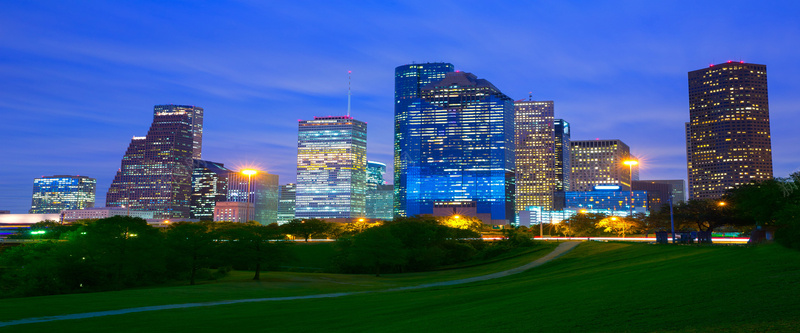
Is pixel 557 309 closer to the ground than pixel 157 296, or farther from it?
farther from it

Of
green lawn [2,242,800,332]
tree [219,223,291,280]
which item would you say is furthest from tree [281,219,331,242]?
green lawn [2,242,800,332]

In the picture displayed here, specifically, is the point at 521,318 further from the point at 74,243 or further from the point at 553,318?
the point at 74,243

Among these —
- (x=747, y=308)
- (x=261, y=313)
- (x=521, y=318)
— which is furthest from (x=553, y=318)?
(x=261, y=313)

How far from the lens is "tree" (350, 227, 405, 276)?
77.7m

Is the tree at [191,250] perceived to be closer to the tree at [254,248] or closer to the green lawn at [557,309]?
the tree at [254,248]

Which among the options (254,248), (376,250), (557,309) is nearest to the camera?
(557,309)

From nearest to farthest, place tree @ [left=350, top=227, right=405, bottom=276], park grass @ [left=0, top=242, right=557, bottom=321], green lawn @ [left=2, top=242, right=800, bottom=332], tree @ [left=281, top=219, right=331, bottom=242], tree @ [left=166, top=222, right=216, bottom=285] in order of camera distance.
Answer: green lawn @ [left=2, top=242, right=800, bottom=332]
park grass @ [left=0, top=242, right=557, bottom=321]
tree @ [left=166, top=222, right=216, bottom=285]
tree @ [left=350, top=227, right=405, bottom=276]
tree @ [left=281, top=219, right=331, bottom=242]

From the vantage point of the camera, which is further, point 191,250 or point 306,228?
point 306,228

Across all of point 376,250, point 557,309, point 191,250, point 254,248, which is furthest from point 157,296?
point 376,250

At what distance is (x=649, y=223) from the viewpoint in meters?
109

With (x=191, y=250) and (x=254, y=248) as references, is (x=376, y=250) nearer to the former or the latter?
(x=254, y=248)

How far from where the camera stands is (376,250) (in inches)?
3046

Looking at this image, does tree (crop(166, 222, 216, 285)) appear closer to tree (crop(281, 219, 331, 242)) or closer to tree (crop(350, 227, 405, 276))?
tree (crop(350, 227, 405, 276))

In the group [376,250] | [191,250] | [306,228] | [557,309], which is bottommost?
[376,250]
